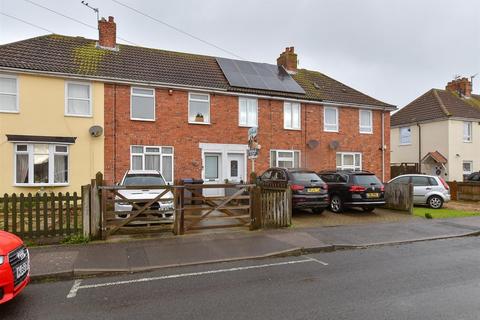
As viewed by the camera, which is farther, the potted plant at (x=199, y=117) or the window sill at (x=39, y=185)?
the potted plant at (x=199, y=117)

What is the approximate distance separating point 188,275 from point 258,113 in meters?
13.5

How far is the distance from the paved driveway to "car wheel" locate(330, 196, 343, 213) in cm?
21

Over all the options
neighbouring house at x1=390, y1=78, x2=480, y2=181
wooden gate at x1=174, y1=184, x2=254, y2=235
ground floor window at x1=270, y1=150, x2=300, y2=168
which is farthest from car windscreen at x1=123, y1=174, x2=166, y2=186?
neighbouring house at x1=390, y1=78, x2=480, y2=181

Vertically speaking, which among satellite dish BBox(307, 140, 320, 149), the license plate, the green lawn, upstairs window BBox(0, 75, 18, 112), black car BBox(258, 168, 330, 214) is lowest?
the green lawn

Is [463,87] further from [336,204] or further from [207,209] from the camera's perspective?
[207,209]

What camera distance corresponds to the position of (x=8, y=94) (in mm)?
14578

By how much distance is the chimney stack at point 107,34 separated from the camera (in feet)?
60.0

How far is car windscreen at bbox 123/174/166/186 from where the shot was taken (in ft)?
38.2

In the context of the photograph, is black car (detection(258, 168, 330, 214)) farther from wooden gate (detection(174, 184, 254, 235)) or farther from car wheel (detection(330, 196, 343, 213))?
wooden gate (detection(174, 184, 254, 235))

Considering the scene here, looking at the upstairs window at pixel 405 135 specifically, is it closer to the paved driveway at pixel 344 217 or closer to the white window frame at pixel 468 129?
the white window frame at pixel 468 129

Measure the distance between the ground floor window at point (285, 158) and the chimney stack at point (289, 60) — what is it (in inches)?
239

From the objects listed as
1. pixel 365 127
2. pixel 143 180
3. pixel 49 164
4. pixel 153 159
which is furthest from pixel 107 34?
pixel 365 127

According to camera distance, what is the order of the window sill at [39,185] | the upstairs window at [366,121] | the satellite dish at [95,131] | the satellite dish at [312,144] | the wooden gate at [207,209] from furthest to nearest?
the upstairs window at [366,121] < the satellite dish at [312,144] < the satellite dish at [95,131] < the window sill at [39,185] < the wooden gate at [207,209]

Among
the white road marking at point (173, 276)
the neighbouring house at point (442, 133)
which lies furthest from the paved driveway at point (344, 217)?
the neighbouring house at point (442, 133)
